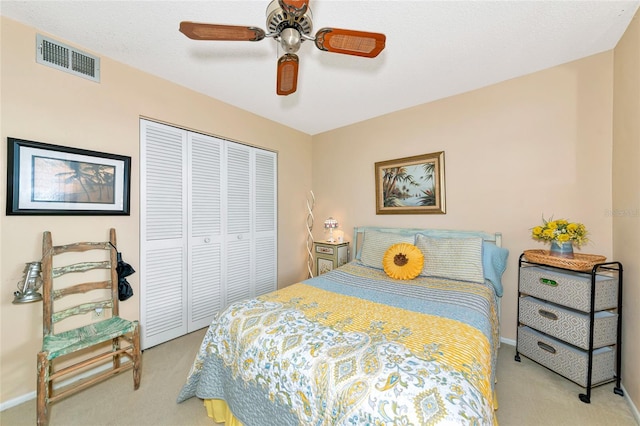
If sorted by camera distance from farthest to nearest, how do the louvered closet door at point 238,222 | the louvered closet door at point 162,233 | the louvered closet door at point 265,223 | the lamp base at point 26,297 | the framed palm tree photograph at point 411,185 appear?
the louvered closet door at point 265,223 < the louvered closet door at point 238,222 < the framed palm tree photograph at point 411,185 < the louvered closet door at point 162,233 < the lamp base at point 26,297

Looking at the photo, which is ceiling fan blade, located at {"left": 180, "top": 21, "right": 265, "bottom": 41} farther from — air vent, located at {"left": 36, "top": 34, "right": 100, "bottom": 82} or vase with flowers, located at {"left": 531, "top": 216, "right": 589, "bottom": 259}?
vase with flowers, located at {"left": 531, "top": 216, "right": 589, "bottom": 259}

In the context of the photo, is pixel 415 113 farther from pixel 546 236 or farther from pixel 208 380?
pixel 208 380

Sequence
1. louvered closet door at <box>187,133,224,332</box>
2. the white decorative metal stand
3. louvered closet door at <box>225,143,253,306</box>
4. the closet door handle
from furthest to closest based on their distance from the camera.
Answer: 1. the white decorative metal stand
2. louvered closet door at <box>225,143,253,306</box>
3. louvered closet door at <box>187,133,224,332</box>
4. the closet door handle

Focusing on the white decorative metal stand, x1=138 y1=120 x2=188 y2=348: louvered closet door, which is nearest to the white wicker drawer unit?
the white decorative metal stand

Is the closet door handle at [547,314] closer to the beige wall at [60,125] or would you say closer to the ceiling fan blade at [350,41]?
the ceiling fan blade at [350,41]

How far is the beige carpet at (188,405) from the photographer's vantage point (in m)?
1.55

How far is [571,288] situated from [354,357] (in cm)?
177

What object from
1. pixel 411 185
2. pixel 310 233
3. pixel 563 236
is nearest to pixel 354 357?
pixel 563 236

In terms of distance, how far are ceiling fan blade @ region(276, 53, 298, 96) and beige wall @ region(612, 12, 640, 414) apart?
2.15 m

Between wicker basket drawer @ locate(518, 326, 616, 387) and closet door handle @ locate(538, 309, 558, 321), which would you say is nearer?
wicker basket drawer @ locate(518, 326, 616, 387)

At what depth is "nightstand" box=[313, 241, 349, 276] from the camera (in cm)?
334

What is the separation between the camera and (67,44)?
6.23ft

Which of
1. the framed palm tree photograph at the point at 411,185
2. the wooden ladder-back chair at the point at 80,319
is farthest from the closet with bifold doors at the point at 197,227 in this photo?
the framed palm tree photograph at the point at 411,185

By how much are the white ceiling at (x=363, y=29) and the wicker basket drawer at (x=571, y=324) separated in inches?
79.0
